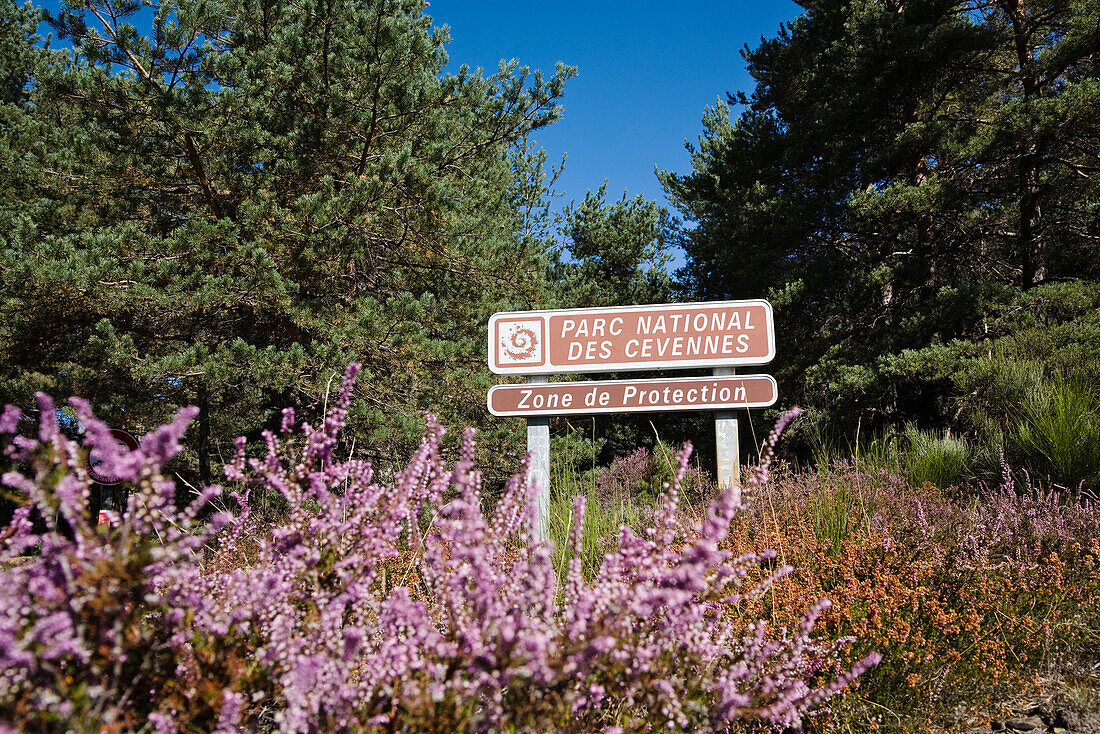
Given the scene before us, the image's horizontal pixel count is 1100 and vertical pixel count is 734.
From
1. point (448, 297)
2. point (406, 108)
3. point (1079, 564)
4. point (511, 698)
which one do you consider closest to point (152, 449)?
point (511, 698)

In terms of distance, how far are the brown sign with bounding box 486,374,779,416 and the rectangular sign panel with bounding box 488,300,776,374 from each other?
20 cm

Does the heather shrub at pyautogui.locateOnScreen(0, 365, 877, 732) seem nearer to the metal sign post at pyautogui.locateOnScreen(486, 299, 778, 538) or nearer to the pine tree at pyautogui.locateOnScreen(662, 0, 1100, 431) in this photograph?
the metal sign post at pyautogui.locateOnScreen(486, 299, 778, 538)

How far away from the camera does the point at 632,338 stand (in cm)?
547

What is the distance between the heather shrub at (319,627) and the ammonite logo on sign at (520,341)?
12.1ft

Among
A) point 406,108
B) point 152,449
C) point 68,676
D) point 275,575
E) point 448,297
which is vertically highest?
point 406,108

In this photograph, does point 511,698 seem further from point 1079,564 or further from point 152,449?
point 1079,564

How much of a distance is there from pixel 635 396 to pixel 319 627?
3953 millimetres

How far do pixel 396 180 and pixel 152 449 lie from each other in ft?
18.7

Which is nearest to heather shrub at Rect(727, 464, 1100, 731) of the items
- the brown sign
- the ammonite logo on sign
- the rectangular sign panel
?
the brown sign

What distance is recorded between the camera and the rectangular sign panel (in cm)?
532

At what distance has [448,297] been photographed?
7887 mm

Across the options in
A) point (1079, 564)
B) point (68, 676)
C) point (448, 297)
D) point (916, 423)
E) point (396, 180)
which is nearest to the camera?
point (68, 676)

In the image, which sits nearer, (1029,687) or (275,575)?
(275,575)

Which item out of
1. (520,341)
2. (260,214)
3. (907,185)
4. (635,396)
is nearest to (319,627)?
(635,396)
